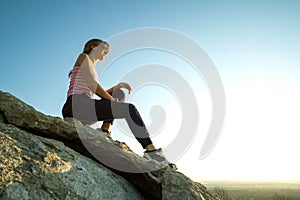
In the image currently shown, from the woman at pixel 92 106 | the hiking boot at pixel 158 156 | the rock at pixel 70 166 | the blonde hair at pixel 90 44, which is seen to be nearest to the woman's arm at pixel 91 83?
the woman at pixel 92 106

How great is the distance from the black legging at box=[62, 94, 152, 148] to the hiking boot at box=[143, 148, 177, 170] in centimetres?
24

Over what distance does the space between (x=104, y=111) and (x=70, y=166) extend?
2.10m

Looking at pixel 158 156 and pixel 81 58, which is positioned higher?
pixel 81 58

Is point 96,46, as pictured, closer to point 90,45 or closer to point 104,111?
point 90,45

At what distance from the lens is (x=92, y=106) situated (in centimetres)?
595

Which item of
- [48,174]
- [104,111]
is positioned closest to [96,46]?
[104,111]

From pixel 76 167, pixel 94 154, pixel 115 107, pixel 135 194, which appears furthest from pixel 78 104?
pixel 135 194

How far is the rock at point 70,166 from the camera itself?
3.54 m

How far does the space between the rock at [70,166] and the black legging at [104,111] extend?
51 centimetres

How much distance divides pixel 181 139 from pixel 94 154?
2.62 m

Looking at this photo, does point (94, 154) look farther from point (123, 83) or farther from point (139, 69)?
point (139, 69)

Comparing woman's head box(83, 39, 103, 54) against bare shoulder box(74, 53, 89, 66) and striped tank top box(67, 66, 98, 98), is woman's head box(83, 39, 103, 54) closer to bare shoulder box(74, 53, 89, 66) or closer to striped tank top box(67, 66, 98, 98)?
bare shoulder box(74, 53, 89, 66)

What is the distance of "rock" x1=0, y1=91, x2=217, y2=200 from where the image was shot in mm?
3543

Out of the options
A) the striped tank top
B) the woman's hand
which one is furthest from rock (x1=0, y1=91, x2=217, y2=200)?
the woman's hand
